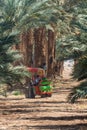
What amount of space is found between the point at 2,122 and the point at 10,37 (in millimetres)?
3543

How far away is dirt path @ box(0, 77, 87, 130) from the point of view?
14.2m

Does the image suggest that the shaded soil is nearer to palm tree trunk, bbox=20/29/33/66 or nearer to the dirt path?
the dirt path

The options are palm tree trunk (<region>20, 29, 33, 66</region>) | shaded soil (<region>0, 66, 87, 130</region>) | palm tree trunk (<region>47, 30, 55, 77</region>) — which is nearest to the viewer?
shaded soil (<region>0, 66, 87, 130</region>)

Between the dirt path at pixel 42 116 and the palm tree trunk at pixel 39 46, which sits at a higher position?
the dirt path at pixel 42 116

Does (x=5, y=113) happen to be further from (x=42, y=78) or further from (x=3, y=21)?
(x=42, y=78)

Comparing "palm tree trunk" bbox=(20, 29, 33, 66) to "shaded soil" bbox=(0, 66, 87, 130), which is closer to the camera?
"shaded soil" bbox=(0, 66, 87, 130)

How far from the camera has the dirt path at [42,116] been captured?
14.2 meters

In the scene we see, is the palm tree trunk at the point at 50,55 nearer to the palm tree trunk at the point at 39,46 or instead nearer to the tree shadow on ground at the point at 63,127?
the palm tree trunk at the point at 39,46

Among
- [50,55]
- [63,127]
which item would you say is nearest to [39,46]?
[50,55]

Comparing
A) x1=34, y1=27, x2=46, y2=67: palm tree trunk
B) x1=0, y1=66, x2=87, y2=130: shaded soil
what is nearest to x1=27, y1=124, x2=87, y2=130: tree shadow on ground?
x1=0, y1=66, x2=87, y2=130: shaded soil

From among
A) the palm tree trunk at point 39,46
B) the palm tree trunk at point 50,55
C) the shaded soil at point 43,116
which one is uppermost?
the shaded soil at point 43,116

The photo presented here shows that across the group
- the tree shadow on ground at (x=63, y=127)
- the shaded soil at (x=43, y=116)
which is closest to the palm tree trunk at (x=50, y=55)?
the shaded soil at (x=43, y=116)

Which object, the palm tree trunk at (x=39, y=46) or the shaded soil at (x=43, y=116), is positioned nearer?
the shaded soil at (x=43, y=116)

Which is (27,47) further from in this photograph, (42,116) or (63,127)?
(63,127)
